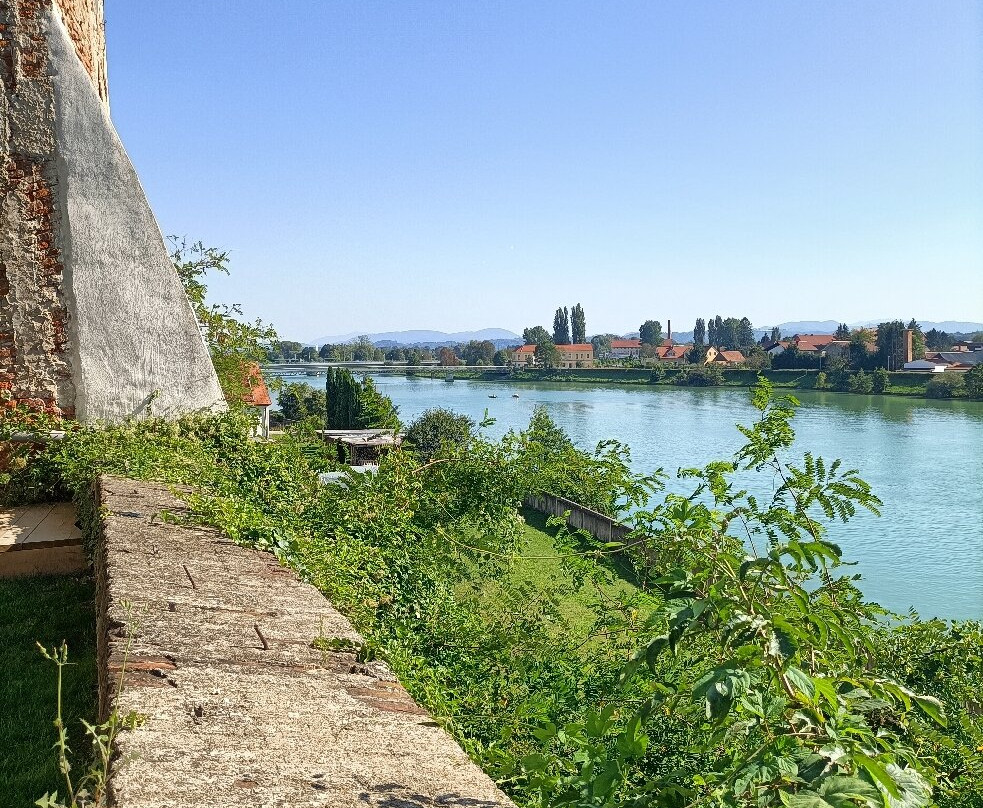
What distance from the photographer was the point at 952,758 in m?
4.91

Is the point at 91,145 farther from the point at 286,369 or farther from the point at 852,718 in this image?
the point at 286,369

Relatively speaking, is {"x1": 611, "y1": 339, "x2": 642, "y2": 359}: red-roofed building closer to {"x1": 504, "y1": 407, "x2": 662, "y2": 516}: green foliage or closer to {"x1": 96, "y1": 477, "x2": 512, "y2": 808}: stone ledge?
{"x1": 504, "y1": 407, "x2": 662, "y2": 516}: green foliage

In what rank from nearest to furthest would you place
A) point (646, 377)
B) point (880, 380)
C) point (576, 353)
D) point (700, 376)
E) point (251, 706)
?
1. point (251, 706)
2. point (880, 380)
3. point (700, 376)
4. point (646, 377)
5. point (576, 353)

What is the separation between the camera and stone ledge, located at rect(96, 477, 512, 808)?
1.51 metres

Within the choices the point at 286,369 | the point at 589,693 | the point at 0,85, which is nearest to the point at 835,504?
the point at 589,693

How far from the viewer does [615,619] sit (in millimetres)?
4309

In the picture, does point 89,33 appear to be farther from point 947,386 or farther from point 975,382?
point 947,386

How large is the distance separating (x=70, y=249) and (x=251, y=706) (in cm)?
509

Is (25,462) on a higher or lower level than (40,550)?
higher

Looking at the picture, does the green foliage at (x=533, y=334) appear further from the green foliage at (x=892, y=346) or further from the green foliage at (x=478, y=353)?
the green foliage at (x=892, y=346)

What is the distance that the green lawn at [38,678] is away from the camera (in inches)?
91.9

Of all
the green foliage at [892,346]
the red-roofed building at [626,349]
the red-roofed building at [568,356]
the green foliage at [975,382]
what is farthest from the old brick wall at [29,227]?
the red-roofed building at [626,349]

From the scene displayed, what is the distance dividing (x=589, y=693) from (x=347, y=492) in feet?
6.63

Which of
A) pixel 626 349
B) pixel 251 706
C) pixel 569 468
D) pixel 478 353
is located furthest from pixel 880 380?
pixel 626 349
